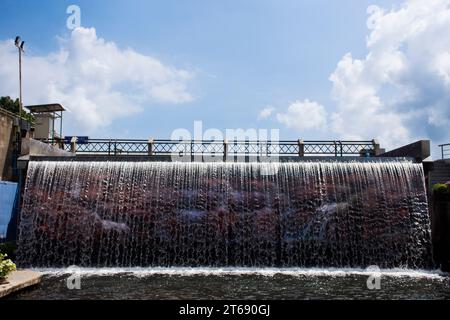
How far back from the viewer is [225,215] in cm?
1652

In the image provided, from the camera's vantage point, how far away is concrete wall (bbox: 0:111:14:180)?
1861 cm

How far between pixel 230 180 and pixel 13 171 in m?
10.8

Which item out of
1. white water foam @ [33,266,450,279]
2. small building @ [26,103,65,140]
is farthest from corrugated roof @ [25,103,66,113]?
white water foam @ [33,266,450,279]

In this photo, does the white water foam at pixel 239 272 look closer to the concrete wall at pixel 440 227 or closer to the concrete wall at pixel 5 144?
the concrete wall at pixel 440 227

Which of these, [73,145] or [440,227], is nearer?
[440,227]

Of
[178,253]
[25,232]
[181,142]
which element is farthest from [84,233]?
[181,142]

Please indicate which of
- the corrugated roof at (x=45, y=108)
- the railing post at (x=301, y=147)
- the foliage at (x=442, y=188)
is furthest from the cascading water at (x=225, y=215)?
the corrugated roof at (x=45, y=108)

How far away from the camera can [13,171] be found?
19344 millimetres

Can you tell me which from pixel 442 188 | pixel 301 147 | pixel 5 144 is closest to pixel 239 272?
pixel 442 188

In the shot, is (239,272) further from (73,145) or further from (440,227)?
(73,145)

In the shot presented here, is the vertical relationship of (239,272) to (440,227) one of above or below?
below

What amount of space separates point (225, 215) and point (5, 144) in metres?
11.3

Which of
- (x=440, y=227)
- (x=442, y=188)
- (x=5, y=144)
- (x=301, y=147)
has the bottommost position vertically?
(x=440, y=227)
